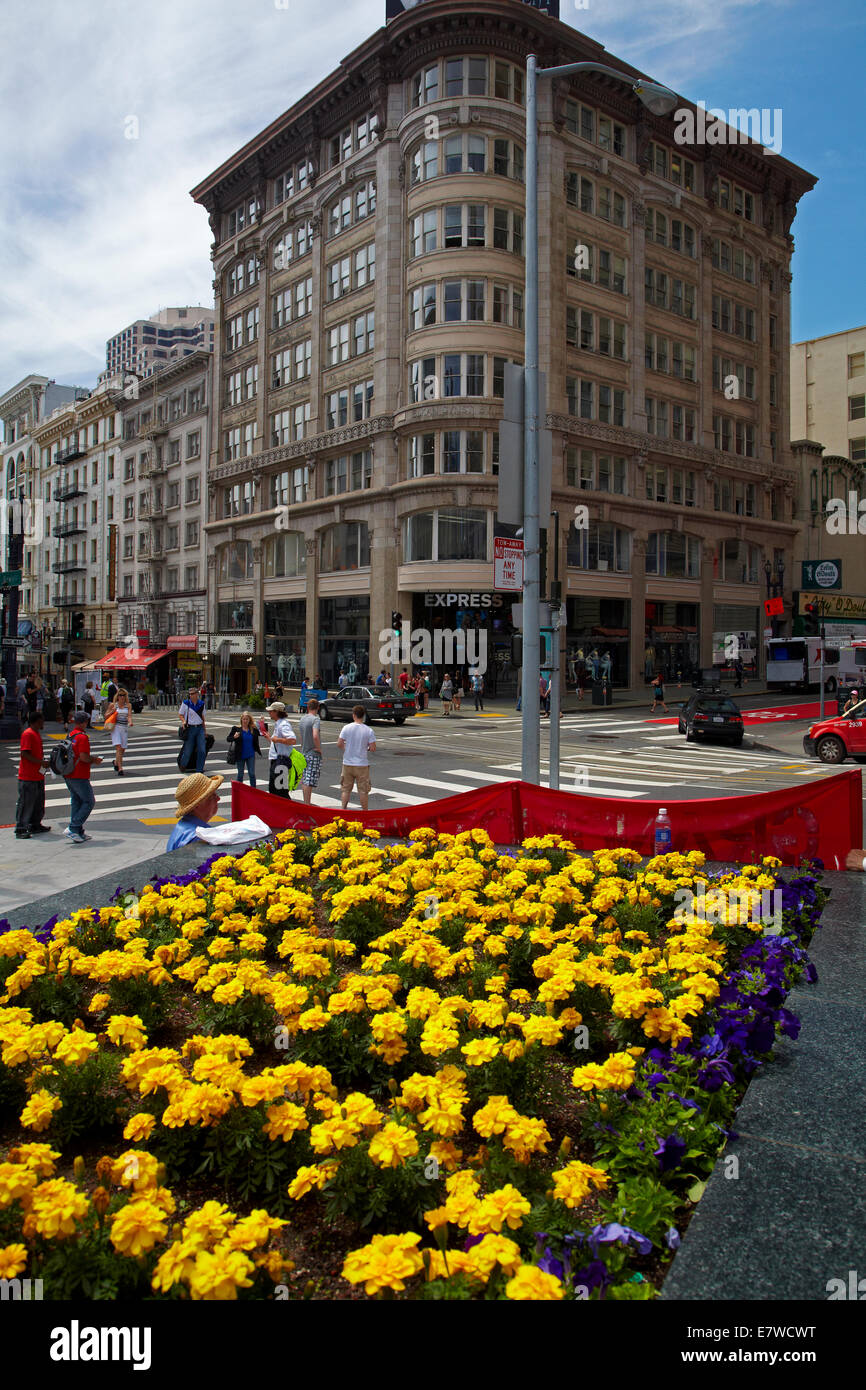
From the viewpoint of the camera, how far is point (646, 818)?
9578mm

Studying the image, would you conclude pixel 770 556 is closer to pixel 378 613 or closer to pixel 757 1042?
pixel 378 613

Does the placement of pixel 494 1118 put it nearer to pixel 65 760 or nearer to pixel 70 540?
pixel 65 760

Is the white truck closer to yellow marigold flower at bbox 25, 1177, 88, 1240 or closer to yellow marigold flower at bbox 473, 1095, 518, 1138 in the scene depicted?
yellow marigold flower at bbox 473, 1095, 518, 1138

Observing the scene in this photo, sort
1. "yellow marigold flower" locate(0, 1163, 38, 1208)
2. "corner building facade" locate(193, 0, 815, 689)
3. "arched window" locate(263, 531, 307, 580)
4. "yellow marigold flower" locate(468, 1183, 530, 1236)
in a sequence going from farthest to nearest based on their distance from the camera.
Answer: "arched window" locate(263, 531, 307, 580) < "corner building facade" locate(193, 0, 815, 689) < "yellow marigold flower" locate(0, 1163, 38, 1208) < "yellow marigold flower" locate(468, 1183, 530, 1236)

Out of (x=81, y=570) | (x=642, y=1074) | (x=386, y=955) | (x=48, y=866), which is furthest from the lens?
(x=81, y=570)

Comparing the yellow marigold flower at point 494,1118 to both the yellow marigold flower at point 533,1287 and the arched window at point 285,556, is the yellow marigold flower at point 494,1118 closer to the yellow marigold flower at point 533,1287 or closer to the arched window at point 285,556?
the yellow marigold flower at point 533,1287

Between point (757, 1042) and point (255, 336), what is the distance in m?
58.8

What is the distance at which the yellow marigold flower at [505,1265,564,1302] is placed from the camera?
102 inches

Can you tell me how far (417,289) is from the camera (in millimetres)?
42250

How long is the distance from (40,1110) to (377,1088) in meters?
1.49

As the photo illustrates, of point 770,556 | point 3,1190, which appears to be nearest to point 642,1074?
point 3,1190

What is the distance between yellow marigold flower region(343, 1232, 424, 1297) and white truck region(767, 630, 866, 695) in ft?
151

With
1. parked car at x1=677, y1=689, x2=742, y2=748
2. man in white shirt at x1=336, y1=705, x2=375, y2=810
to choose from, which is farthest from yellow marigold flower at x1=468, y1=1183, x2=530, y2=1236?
parked car at x1=677, y1=689, x2=742, y2=748

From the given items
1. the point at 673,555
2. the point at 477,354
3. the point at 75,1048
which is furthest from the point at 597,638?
the point at 75,1048
